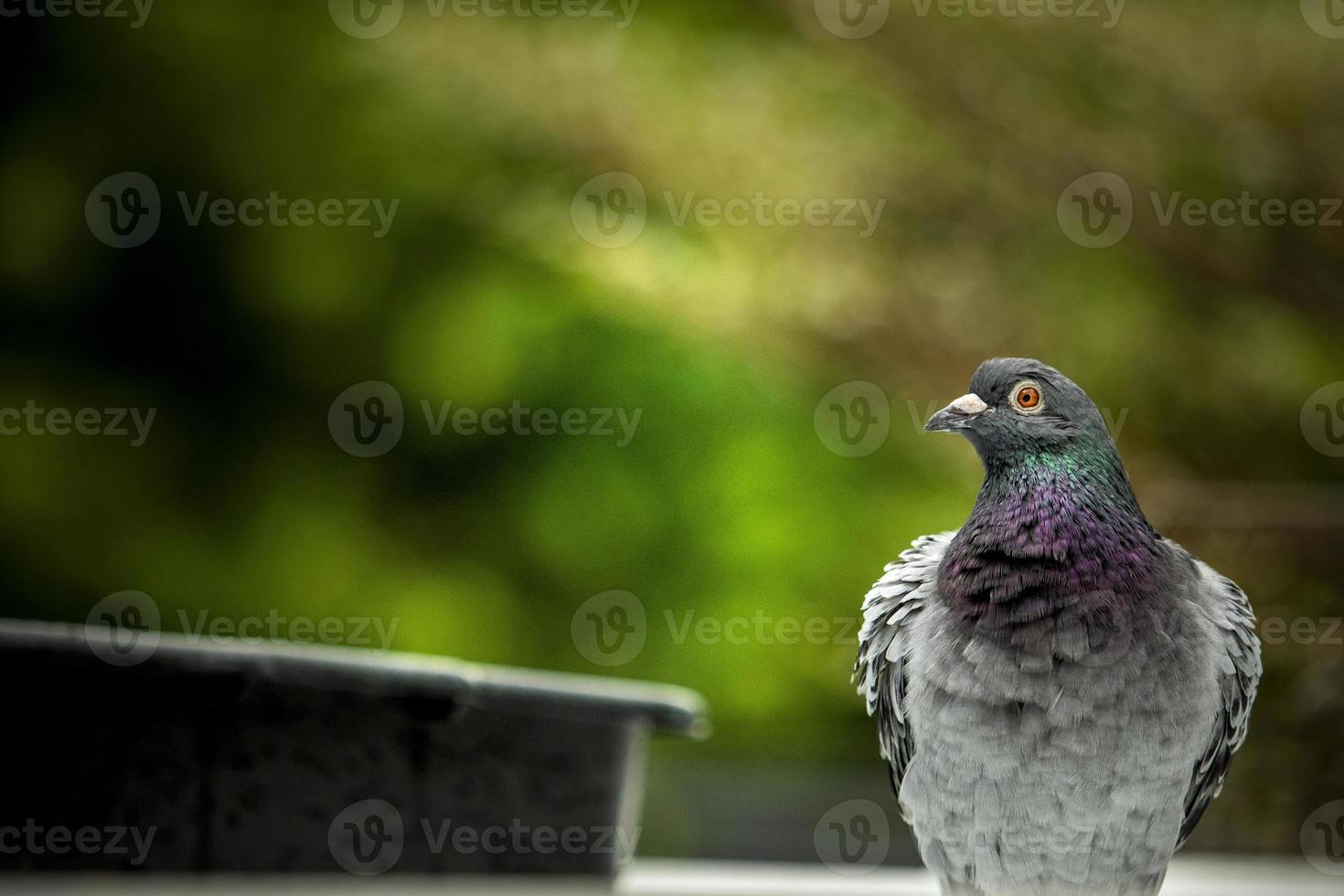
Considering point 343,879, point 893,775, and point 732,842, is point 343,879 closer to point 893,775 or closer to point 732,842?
point 893,775

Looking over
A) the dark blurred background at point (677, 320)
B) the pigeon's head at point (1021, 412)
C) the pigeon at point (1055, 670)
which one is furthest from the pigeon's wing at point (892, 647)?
the dark blurred background at point (677, 320)

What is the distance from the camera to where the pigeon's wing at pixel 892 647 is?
1.10 m

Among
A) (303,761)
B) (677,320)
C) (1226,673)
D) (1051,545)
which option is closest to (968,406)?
(1051,545)

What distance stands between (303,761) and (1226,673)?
30.8 inches

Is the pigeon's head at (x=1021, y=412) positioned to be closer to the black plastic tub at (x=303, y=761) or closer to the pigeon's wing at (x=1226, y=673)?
the pigeon's wing at (x=1226, y=673)

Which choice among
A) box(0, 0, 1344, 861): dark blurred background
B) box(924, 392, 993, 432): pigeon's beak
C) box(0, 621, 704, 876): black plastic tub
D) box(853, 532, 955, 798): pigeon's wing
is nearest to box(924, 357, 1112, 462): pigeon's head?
box(924, 392, 993, 432): pigeon's beak

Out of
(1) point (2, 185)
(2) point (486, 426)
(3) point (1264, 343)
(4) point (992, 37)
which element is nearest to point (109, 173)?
(1) point (2, 185)

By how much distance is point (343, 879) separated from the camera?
958 mm

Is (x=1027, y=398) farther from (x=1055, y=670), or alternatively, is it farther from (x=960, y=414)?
(x=1055, y=670)

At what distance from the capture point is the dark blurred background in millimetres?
2424

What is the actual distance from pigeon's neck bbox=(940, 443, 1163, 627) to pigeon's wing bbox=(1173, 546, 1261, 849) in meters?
0.07

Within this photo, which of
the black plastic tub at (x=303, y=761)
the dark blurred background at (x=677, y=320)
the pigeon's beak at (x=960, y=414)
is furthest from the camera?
the dark blurred background at (x=677, y=320)

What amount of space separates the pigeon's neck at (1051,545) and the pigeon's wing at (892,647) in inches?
2.2

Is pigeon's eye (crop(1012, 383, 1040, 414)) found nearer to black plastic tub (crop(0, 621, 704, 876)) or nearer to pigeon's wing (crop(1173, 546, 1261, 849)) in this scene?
pigeon's wing (crop(1173, 546, 1261, 849))
